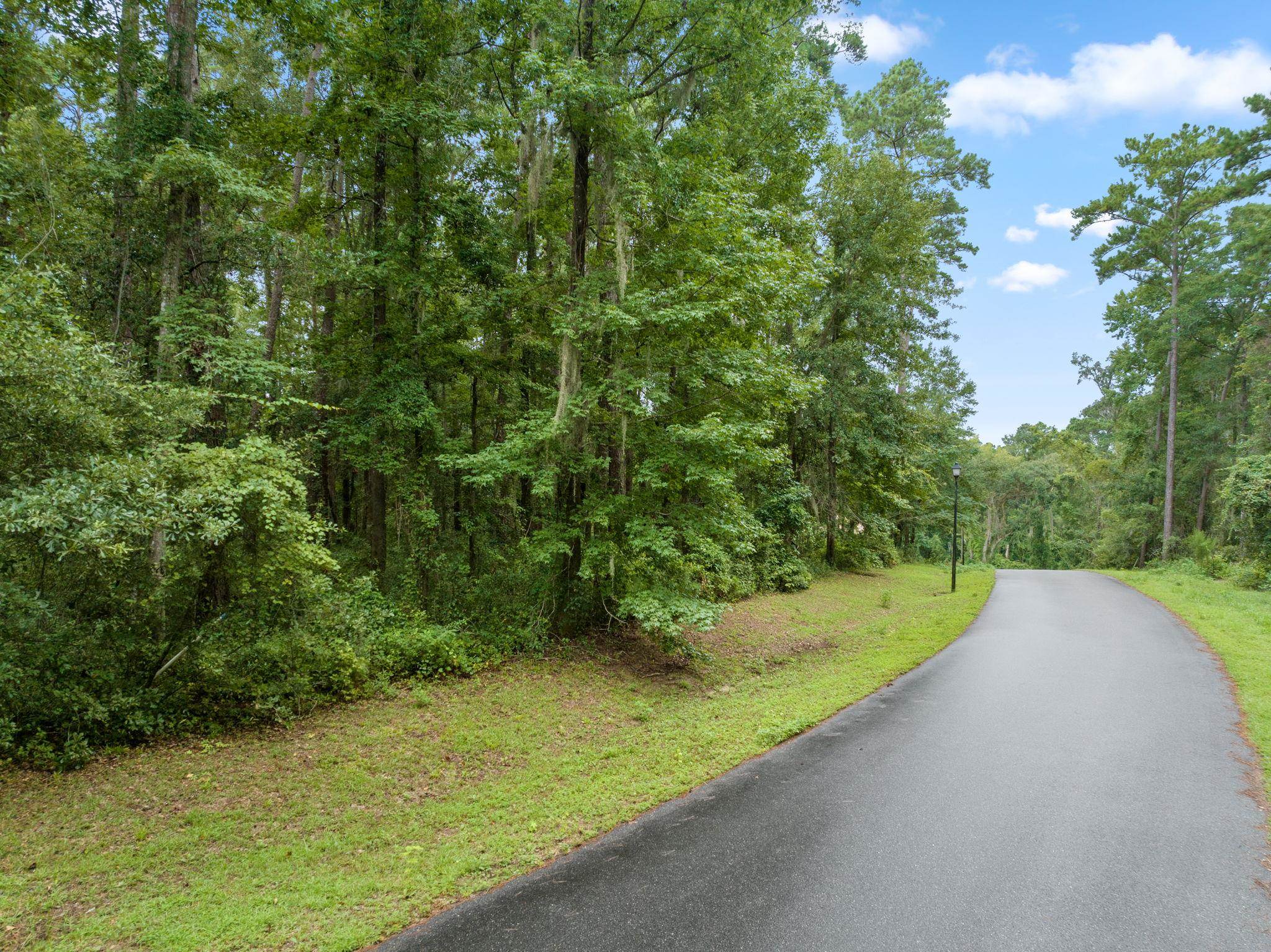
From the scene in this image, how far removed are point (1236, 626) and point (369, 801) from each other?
15.7 m

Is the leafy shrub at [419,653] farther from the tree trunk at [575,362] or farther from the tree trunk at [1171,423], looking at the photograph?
the tree trunk at [1171,423]

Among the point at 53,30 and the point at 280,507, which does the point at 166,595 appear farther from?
A: the point at 53,30

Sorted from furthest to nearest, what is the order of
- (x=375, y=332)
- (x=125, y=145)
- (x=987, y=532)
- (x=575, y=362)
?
1. (x=987, y=532)
2. (x=375, y=332)
3. (x=575, y=362)
4. (x=125, y=145)

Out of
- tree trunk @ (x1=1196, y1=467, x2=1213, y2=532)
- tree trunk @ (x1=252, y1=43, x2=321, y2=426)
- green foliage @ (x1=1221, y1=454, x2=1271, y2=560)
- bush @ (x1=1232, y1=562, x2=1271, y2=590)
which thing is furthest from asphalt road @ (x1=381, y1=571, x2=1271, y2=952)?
tree trunk @ (x1=1196, y1=467, x2=1213, y2=532)

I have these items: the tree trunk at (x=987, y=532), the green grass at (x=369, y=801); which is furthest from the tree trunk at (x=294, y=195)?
the tree trunk at (x=987, y=532)

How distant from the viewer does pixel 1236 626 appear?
37.0ft

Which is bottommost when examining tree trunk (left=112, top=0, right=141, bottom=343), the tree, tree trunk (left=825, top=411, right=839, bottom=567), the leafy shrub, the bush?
the leafy shrub

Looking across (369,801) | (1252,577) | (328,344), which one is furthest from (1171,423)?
(369,801)

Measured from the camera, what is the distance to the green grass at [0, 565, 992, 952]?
3492 millimetres

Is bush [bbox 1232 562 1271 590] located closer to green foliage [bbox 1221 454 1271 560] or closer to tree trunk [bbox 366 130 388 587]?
green foliage [bbox 1221 454 1271 560]

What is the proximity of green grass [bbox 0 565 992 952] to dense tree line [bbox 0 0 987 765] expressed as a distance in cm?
71

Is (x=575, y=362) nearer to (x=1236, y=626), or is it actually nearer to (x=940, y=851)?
(x=940, y=851)

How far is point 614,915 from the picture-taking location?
3385 millimetres

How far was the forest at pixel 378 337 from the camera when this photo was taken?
526 centimetres
